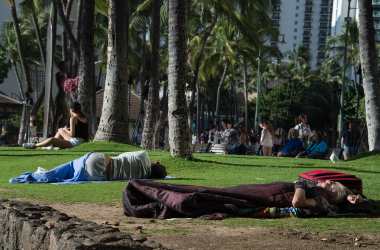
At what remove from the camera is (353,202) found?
774cm

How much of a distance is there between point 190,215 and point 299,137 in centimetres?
1544

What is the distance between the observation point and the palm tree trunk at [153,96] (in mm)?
21938

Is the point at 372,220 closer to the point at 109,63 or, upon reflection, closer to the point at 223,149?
the point at 109,63

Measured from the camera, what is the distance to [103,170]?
1153 centimetres

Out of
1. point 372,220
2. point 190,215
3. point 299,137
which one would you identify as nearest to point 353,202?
point 372,220

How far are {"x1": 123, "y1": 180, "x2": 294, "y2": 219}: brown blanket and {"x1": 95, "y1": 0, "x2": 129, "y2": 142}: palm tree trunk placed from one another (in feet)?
34.8

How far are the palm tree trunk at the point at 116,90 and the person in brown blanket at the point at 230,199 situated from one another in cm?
1057

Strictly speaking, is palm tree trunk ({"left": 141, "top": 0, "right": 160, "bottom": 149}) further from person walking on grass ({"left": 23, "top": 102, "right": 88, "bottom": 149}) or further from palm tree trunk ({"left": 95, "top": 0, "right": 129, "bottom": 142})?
person walking on grass ({"left": 23, "top": 102, "right": 88, "bottom": 149})

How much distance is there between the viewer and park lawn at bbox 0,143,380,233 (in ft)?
23.2

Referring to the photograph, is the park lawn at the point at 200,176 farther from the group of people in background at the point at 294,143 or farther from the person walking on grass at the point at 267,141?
the person walking on grass at the point at 267,141

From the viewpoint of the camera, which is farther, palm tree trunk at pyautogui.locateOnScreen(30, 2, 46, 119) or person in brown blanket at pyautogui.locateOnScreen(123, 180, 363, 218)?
palm tree trunk at pyautogui.locateOnScreen(30, 2, 46, 119)

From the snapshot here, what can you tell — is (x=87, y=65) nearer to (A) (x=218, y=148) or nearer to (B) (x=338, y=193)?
(A) (x=218, y=148)

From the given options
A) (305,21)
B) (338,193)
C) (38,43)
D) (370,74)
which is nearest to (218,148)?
(370,74)

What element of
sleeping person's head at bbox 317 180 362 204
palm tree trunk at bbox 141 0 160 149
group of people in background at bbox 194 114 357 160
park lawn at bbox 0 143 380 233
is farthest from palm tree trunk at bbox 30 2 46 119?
sleeping person's head at bbox 317 180 362 204
